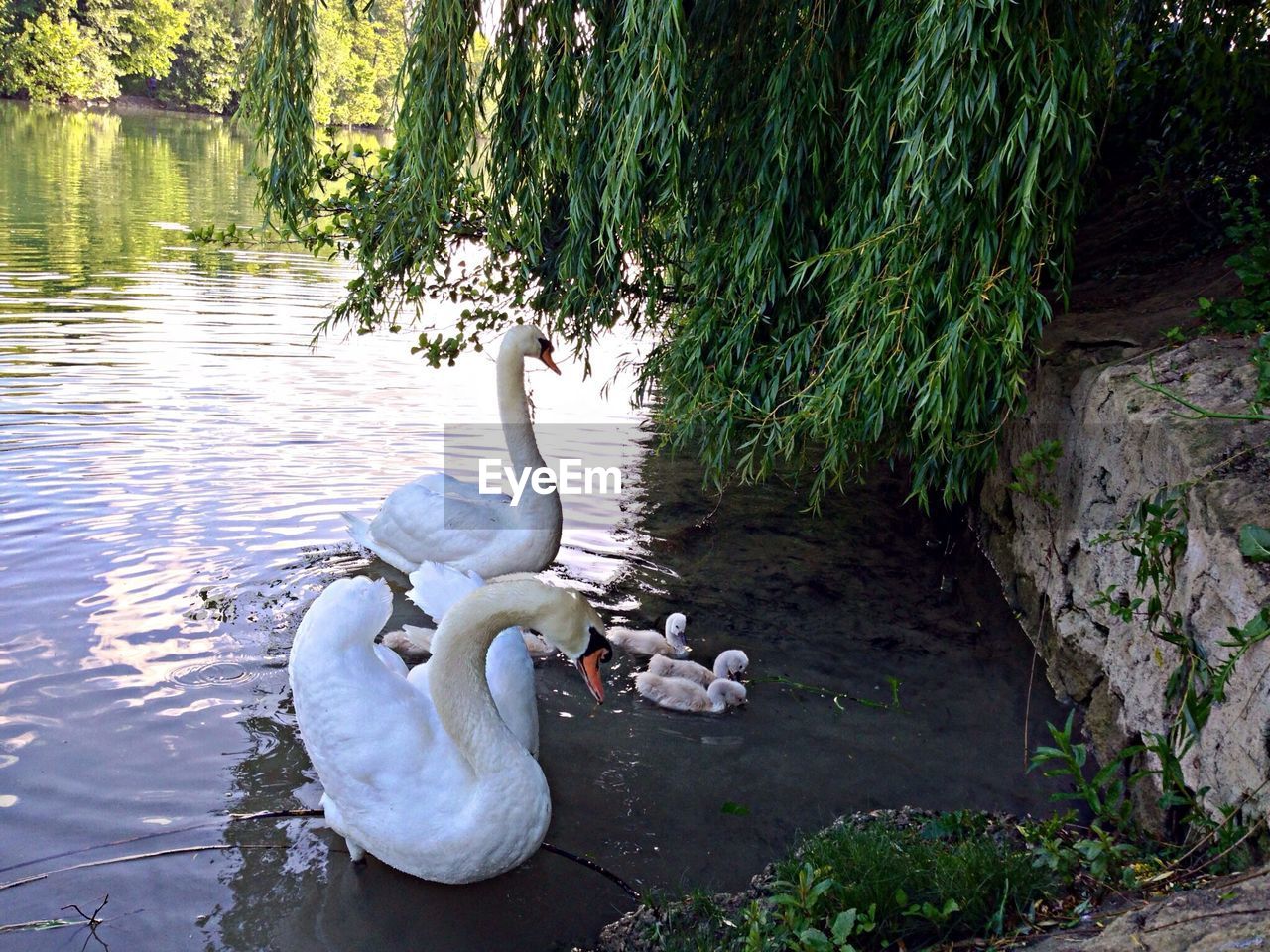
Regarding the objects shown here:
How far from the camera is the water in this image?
4.25m

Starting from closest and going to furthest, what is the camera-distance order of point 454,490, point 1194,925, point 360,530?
point 1194,925 → point 454,490 → point 360,530

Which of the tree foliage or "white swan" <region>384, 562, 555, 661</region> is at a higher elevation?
the tree foliage

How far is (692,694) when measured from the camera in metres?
5.70

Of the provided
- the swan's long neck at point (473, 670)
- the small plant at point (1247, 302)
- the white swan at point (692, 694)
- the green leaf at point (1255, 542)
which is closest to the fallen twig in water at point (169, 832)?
the swan's long neck at point (473, 670)

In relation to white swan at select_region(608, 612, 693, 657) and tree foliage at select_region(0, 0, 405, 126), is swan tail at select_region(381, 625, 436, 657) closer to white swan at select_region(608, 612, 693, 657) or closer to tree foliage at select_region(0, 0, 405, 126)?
white swan at select_region(608, 612, 693, 657)

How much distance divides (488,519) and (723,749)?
2.30 meters

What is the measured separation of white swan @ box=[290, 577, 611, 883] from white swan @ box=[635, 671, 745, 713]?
1.54m

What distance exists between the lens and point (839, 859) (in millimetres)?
3971

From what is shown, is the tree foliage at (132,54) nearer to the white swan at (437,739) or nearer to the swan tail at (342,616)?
the swan tail at (342,616)

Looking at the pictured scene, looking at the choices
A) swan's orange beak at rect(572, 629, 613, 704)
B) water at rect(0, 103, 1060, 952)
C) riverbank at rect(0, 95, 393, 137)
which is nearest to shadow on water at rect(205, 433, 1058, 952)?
water at rect(0, 103, 1060, 952)

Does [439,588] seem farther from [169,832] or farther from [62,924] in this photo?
[62,924]

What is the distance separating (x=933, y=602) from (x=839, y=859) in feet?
12.2

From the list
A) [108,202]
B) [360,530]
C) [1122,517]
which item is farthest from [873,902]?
[108,202]

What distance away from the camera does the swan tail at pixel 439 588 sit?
542cm
